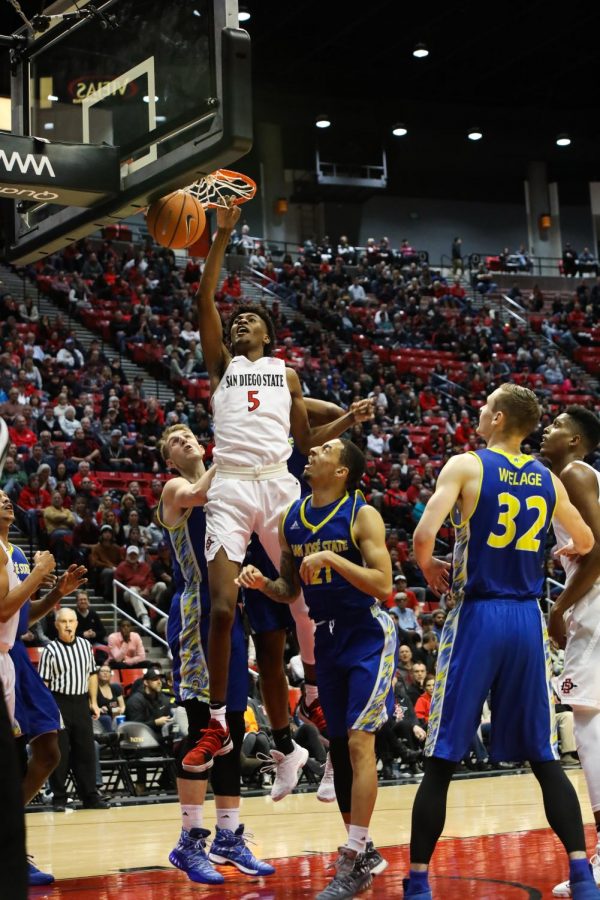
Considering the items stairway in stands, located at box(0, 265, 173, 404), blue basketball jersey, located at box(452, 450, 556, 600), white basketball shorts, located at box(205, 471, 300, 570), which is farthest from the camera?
stairway in stands, located at box(0, 265, 173, 404)

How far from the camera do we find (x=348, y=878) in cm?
518

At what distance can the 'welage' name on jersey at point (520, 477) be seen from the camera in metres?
5.01

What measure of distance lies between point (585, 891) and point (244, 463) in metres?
2.66

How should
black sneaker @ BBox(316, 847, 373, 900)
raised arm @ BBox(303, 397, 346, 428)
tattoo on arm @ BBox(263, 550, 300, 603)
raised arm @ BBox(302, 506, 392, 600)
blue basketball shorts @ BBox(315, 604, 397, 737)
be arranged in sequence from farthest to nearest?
1. raised arm @ BBox(303, 397, 346, 428)
2. tattoo on arm @ BBox(263, 550, 300, 603)
3. blue basketball shorts @ BBox(315, 604, 397, 737)
4. raised arm @ BBox(302, 506, 392, 600)
5. black sneaker @ BBox(316, 847, 373, 900)

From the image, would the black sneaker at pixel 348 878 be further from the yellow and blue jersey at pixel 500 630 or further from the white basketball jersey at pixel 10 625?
the white basketball jersey at pixel 10 625

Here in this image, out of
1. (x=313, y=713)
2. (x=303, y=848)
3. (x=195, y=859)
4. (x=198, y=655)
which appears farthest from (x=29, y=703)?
(x=303, y=848)

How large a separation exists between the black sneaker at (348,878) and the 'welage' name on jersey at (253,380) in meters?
2.42

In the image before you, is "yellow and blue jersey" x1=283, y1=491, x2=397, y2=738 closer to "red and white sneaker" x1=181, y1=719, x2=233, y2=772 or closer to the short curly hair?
"red and white sneaker" x1=181, y1=719, x2=233, y2=772

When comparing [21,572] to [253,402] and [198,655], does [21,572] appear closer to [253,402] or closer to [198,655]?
[198,655]

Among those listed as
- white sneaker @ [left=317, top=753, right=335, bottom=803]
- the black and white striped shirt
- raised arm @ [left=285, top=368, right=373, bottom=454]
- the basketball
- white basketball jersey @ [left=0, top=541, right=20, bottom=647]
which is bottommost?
white sneaker @ [left=317, top=753, right=335, bottom=803]

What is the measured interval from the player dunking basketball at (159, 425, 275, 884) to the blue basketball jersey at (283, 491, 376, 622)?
0.74m

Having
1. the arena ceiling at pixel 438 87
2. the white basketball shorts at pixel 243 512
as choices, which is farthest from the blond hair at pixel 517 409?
the arena ceiling at pixel 438 87

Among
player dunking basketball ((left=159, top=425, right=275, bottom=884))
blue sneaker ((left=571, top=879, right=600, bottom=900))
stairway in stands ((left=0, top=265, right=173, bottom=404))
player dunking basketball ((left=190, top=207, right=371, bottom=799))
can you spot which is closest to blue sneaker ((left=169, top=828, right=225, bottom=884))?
player dunking basketball ((left=159, top=425, right=275, bottom=884))

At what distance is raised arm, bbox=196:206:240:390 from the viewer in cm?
632
